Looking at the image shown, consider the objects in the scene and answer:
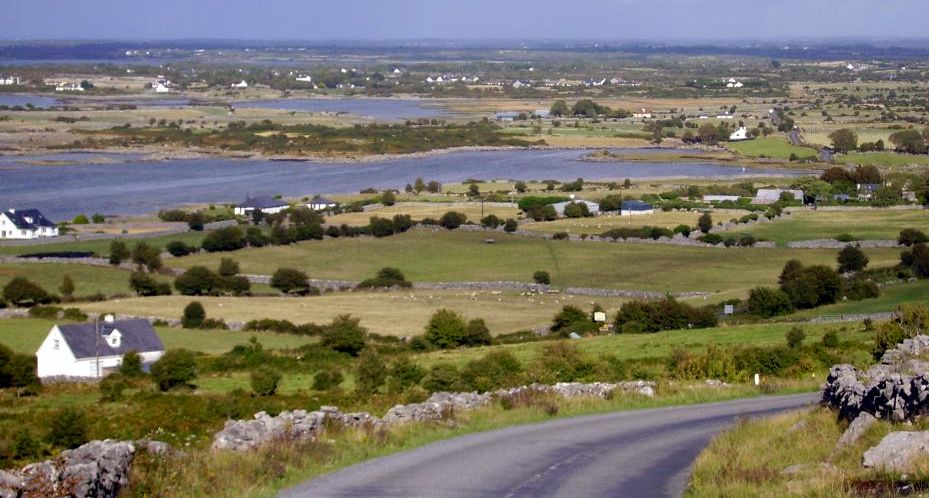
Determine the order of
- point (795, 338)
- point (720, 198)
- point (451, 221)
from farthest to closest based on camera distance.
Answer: point (720, 198), point (451, 221), point (795, 338)

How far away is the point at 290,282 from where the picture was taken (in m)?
38.2

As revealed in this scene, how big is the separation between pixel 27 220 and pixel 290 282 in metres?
15.6

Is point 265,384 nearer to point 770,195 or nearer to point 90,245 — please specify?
point 90,245

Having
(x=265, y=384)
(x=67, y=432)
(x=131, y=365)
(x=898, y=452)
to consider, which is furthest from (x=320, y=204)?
(x=898, y=452)

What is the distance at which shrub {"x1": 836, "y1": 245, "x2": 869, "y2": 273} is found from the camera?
125ft

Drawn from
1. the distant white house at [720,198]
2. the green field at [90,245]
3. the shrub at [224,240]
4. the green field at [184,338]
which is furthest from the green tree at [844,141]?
the green field at [184,338]

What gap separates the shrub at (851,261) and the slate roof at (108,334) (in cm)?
1948

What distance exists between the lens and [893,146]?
87562 millimetres

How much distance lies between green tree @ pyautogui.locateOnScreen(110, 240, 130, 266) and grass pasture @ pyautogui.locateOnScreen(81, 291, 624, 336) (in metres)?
6.11

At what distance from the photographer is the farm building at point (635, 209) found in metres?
55.6

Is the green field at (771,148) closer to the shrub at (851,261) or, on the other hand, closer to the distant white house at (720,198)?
the distant white house at (720,198)

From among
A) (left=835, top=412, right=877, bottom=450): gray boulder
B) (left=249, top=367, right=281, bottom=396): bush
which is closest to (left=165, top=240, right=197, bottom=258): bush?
(left=249, top=367, right=281, bottom=396): bush

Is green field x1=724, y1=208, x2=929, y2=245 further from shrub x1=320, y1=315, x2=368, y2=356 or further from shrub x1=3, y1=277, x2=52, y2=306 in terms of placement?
shrub x1=3, y1=277, x2=52, y2=306

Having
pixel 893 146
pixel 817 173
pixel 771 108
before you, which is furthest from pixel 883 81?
pixel 817 173
